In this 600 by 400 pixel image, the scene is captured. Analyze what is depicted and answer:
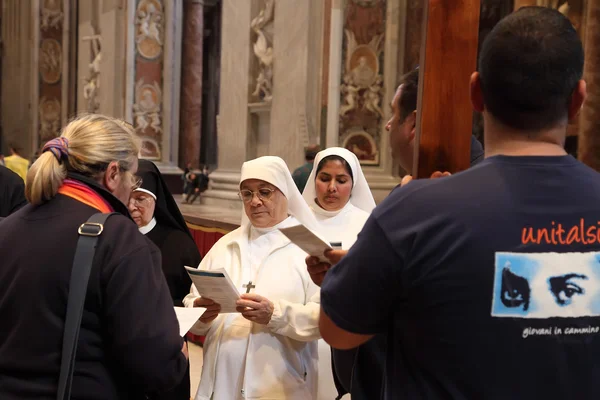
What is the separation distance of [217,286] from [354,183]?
6.19 ft

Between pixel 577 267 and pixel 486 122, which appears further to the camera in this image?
pixel 486 122

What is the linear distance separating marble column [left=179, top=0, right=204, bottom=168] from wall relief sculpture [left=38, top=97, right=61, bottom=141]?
4.49m

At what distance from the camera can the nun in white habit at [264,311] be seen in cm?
344

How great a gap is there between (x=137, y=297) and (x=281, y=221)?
1635 mm

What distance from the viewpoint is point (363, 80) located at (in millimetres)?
8625

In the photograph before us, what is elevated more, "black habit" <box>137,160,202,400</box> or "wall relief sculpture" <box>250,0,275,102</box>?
"wall relief sculpture" <box>250,0,275,102</box>

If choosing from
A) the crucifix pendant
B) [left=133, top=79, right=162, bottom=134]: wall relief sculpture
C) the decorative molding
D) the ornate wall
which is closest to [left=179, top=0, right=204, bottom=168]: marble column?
[left=133, top=79, right=162, bottom=134]: wall relief sculpture

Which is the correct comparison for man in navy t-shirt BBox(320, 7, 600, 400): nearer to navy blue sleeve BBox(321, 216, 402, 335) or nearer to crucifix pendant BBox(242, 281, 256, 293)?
navy blue sleeve BBox(321, 216, 402, 335)

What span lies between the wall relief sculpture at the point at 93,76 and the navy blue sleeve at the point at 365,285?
1495 cm

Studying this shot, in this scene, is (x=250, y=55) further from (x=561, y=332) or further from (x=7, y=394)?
(x=561, y=332)

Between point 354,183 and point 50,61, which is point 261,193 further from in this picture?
point 50,61

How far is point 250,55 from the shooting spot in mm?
9945

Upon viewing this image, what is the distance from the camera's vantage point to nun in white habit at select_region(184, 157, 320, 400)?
344 centimetres

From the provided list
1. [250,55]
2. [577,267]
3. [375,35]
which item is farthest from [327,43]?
[577,267]
